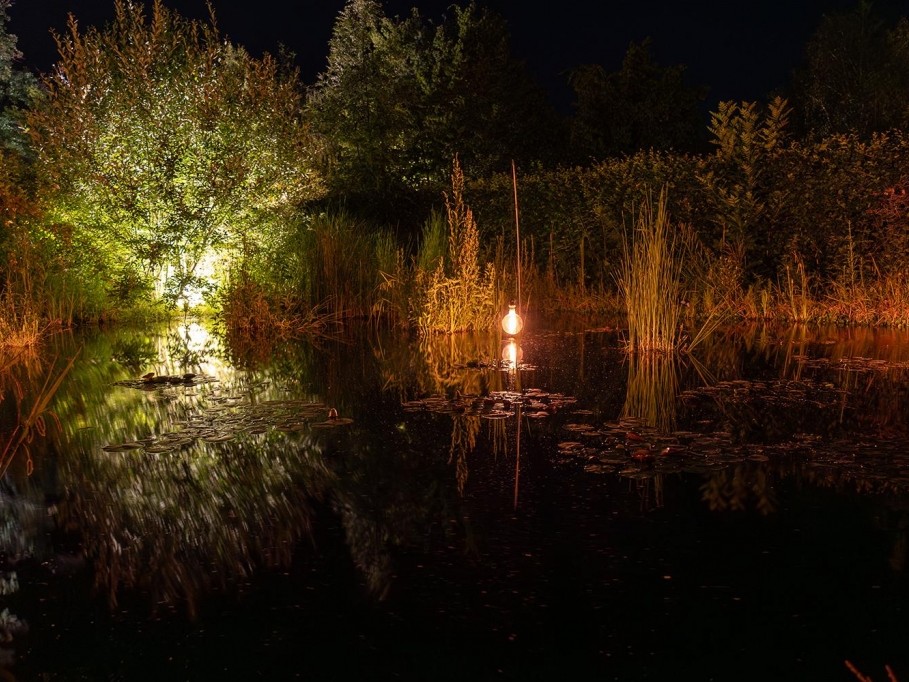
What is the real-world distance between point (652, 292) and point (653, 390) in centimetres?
177

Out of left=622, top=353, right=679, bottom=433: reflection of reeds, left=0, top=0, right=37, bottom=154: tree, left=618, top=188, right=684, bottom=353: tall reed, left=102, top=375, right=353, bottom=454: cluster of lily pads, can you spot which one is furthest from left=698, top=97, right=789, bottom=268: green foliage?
left=0, top=0, right=37, bottom=154: tree

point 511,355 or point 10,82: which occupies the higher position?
point 10,82

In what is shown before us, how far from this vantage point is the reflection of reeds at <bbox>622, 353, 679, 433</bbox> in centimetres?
526

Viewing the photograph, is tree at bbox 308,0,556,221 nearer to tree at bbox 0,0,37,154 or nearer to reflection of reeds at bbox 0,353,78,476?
tree at bbox 0,0,37,154

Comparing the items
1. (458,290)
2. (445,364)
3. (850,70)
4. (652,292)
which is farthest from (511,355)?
(850,70)

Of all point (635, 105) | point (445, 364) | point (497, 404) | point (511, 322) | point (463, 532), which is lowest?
point (463, 532)

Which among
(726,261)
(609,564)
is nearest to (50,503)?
(609,564)

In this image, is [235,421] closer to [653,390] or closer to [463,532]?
[463,532]

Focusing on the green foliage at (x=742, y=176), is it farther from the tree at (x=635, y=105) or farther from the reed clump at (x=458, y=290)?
the tree at (x=635, y=105)

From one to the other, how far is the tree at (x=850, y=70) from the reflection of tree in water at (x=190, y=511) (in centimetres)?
2303

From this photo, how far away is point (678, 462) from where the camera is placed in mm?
4258

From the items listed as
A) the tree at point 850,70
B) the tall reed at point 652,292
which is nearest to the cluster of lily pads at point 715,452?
the tall reed at point 652,292

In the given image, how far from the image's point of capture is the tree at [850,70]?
2464cm

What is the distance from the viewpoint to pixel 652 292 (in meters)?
7.75
